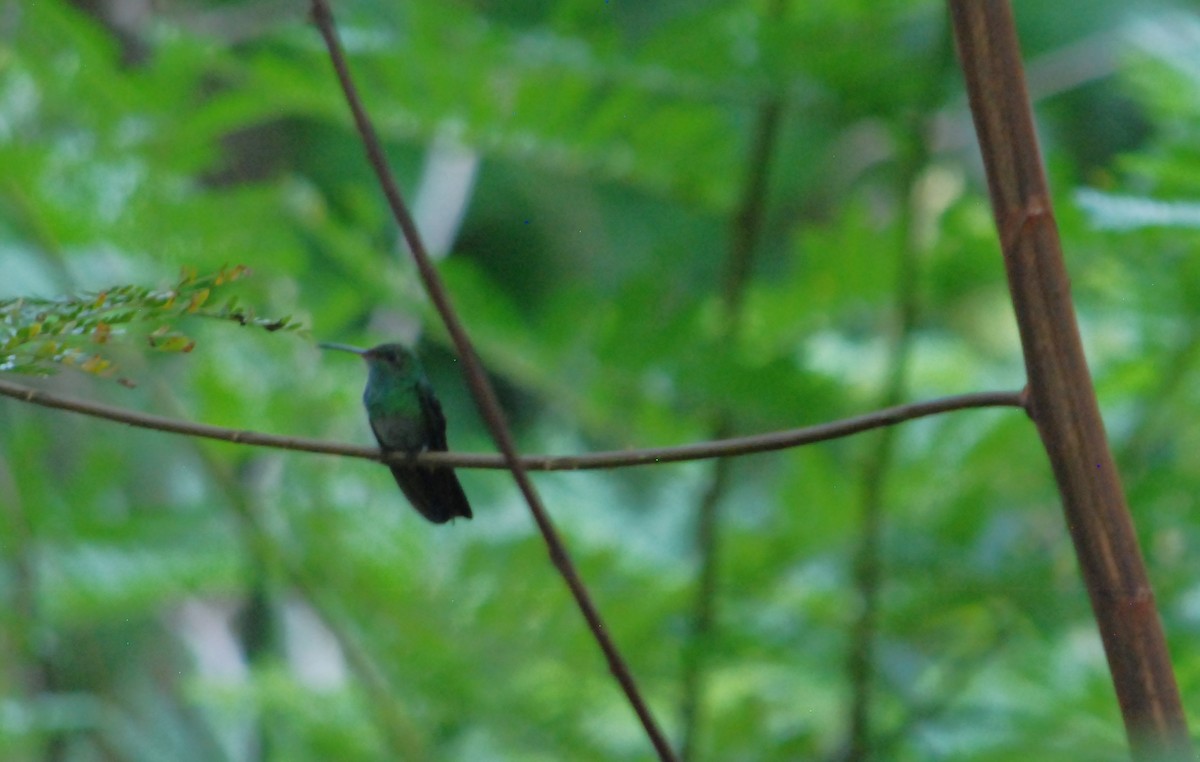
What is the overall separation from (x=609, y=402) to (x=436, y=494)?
3.24 feet

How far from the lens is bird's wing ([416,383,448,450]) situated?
1.75m

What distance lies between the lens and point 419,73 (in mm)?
2215

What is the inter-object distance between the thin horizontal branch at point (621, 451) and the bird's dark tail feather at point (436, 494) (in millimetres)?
371

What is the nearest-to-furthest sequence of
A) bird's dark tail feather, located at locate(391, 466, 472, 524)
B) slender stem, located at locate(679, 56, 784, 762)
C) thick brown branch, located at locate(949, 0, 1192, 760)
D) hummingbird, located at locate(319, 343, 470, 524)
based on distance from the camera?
thick brown branch, located at locate(949, 0, 1192, 760) < bird's dark tail feather, located at locate(391, 466, 472, 524) < hummingbird, located at locate(319, 343, 470, 524) < slender stem, located at locate(679, 56, 784, 762)

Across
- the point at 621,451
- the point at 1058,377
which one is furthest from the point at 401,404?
the point at 1058,377

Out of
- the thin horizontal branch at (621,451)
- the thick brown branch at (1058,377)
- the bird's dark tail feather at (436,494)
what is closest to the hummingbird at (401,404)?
the bird's dark tail feather at (436,494)

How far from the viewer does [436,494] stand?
1.36 meters

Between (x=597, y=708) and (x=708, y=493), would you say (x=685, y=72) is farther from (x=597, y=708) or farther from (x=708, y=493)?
(x=597, y=708)

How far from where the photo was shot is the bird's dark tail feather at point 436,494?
4.42 feet

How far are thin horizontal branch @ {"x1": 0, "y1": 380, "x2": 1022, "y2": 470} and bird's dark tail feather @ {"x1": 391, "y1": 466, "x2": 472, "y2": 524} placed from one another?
1.22ft

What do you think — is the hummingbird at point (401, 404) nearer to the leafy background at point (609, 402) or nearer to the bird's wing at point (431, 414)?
the bird's wing at point (431, 414)

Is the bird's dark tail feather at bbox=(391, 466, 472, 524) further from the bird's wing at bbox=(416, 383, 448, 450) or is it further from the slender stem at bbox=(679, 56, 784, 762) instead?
the slender stem at bbox=(679, 56, 784, 762)

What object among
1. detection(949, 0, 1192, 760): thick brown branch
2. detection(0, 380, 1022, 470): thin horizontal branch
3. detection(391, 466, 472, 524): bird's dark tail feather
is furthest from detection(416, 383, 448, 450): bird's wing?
detection(949, 0, 1192, 760): thick brown branch

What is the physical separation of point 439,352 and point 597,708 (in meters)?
1.65
